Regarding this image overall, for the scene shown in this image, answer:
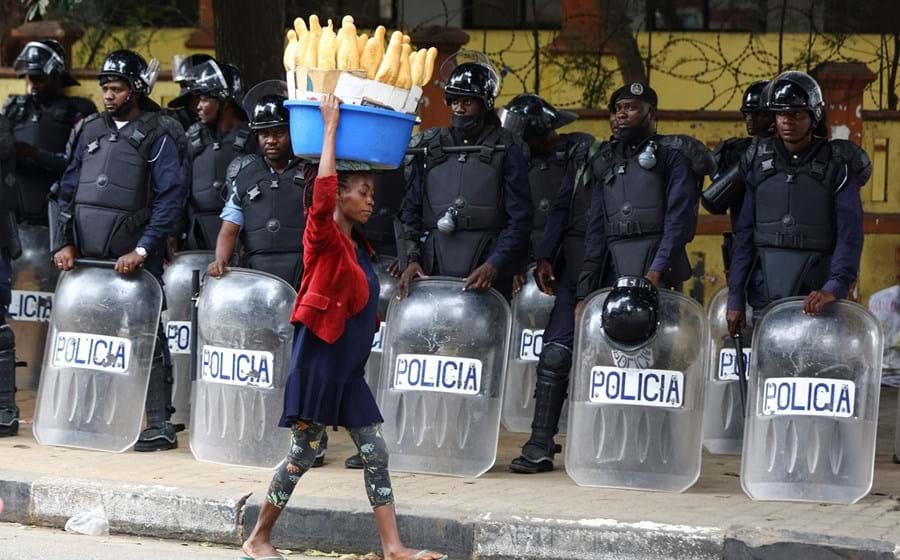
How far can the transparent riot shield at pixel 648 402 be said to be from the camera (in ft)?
24.6

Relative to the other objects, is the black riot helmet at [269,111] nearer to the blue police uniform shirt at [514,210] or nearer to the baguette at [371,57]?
the blue police uniform shirt at [514,210]

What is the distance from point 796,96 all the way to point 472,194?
5.44 ft

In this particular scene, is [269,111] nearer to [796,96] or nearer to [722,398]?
[796,96]

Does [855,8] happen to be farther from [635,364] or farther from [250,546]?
[250,546]

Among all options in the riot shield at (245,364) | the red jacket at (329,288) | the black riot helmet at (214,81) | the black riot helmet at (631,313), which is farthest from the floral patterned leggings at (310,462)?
the black riot helmet at (214,81)

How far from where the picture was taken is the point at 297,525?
6.98 m

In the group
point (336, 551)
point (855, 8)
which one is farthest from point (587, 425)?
point (855, 8)

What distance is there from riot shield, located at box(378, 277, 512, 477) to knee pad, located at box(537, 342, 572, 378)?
0.87 feet

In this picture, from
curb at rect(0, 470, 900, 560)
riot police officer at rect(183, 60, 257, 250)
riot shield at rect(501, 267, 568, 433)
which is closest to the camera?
curb at rect(0, 470, 900, 560)

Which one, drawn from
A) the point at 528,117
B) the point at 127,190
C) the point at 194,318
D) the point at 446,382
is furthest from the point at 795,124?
the point at 127,190

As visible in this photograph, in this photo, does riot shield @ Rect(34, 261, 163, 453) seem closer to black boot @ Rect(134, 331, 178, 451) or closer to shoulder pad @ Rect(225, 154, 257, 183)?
black boot @ Rect(134, 331, 178, 451)

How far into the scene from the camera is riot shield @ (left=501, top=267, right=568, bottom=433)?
31.1ft

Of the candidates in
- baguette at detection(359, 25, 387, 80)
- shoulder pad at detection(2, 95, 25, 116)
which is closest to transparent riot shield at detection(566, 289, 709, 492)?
baguette at detection(359, 25, 387, 80)

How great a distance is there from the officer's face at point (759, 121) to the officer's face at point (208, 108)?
2923 millimetres
